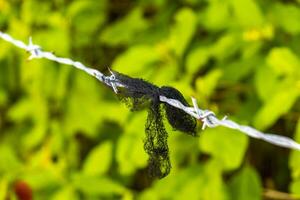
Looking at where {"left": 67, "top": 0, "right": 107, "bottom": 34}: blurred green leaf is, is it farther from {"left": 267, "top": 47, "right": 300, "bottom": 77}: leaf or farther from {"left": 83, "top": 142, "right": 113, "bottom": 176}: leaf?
{"left": 267, "top": 47, "right": 300, "bottom": 77}: leaf

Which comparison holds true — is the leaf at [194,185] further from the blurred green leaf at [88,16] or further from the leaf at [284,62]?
the blurred green leaf at [88,16]

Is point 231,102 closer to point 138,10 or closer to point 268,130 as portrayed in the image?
point 268,130

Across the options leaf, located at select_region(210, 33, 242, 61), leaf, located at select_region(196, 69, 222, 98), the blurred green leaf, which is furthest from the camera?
the blurred green leaf

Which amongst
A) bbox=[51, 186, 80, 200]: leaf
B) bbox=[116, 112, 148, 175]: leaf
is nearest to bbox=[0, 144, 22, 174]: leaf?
bbox=[51, 186, 80, 200]: leaf

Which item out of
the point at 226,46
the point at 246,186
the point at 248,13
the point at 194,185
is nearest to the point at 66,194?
the point at 194,185

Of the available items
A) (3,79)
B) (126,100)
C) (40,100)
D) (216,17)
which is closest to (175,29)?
(216,17)

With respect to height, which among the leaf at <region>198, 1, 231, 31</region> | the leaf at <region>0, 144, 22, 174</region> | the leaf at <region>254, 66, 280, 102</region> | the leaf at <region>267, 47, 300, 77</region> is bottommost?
the leaf at <region>267, 47, 300, 77</region>

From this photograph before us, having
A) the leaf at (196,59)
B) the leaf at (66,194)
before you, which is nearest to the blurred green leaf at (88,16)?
the leaf at (196,59)
